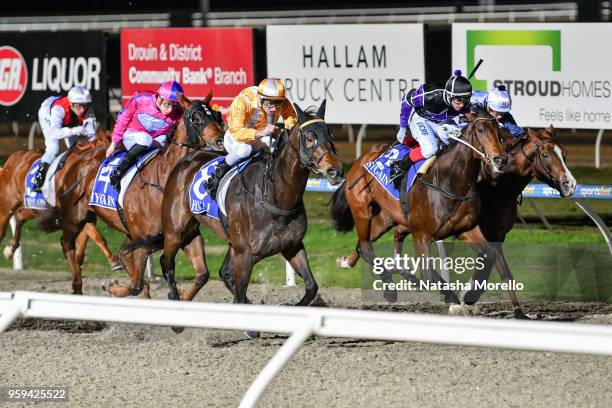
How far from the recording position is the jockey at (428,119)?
7.46 meters

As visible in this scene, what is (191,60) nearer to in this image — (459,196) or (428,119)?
(428,119)

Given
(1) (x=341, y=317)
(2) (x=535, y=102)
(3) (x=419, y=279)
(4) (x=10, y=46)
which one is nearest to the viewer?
(1) (x=341, y=317)

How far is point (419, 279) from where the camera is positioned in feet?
25.1

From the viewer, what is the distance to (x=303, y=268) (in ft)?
22.1

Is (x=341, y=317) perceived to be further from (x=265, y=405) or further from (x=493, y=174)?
(x=493, y=174)

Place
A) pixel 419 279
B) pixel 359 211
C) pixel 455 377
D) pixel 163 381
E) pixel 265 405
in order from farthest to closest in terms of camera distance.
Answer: pixel 359 211 → pixel 419 279 → pixel 163 381 → pixel 455 377 → pixel 265 405

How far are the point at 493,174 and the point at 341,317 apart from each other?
4301 millimetres

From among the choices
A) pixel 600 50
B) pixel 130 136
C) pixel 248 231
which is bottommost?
pixel 248 231

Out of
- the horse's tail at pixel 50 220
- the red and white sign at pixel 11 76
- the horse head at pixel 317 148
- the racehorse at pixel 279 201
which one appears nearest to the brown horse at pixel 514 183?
the racehorse at pixel 279 201

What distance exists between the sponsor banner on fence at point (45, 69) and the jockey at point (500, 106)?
462cm

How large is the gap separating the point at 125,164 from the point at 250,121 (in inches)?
49.3

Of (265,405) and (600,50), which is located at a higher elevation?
(600,50)

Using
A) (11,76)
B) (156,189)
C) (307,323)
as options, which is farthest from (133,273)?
(307,323)

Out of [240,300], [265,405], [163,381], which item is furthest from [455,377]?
[240,300]
